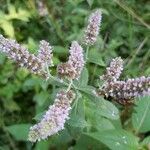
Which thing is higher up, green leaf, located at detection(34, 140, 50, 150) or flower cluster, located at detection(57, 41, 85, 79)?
flower cluster, located at detection(57, 41, 85, 79)

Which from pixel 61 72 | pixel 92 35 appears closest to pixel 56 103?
pixel 61 72

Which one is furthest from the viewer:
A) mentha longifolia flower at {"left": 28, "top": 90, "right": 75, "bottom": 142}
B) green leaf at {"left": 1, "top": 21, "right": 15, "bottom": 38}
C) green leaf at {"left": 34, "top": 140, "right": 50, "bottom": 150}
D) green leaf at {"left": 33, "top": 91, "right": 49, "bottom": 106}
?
green leaf at {"left": 1, "top": 21, "right": 15, "bottom": 38}

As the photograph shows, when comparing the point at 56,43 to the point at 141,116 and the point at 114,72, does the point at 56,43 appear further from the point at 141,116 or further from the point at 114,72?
the point at 114,72

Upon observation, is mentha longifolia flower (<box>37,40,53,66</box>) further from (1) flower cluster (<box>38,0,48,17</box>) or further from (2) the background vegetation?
(1) flower cluster (<box>38,0,48,17</box>)

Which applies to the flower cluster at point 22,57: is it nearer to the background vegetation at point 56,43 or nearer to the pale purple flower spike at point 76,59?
the pale purple flower spike at point 76,59

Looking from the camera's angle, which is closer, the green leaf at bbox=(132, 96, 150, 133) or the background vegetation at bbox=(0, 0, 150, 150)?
the green leaf at bbox=(132, 96, 150, 133)

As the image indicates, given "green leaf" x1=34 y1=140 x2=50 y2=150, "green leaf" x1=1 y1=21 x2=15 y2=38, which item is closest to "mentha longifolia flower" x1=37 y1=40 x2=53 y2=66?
"green leaf" x1=34 y1=140 x2=50 y2=150

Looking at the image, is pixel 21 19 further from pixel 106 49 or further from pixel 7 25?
pixel 106 49
